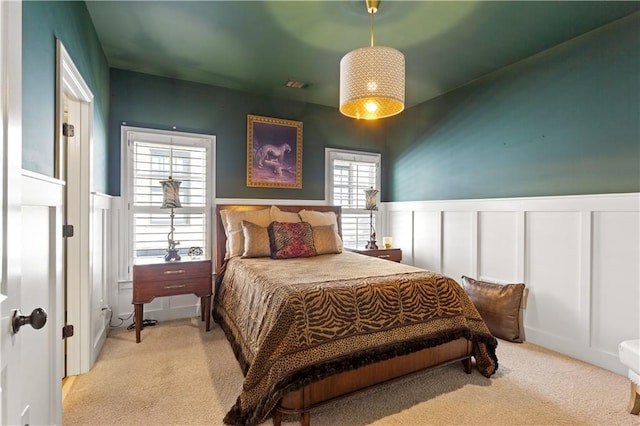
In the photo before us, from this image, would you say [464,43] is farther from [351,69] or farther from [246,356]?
[246,356]

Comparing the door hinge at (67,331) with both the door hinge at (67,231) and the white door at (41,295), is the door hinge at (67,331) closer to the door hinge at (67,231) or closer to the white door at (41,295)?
the door hinge at (67,231)

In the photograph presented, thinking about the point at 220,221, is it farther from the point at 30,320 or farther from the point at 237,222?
the point at 30,320

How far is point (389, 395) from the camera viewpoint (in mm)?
2105

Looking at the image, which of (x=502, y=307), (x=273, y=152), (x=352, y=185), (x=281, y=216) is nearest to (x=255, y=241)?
(x=281, y=216)

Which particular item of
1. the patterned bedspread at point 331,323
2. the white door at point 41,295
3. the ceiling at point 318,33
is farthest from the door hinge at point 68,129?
the patterned bedspread at point 331,323

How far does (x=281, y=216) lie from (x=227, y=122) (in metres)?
1.39

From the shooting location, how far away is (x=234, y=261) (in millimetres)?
3172

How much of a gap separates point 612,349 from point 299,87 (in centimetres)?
399

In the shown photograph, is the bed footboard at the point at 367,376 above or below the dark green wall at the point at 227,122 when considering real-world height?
below

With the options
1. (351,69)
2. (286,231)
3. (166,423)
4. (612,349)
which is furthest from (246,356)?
(612,349)

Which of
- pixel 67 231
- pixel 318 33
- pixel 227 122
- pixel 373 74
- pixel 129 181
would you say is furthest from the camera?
pixel 227 122

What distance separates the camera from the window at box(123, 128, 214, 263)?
11.3 feet

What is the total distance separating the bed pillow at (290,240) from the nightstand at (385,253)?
3.43 ft

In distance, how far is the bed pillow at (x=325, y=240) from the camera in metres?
3.47
